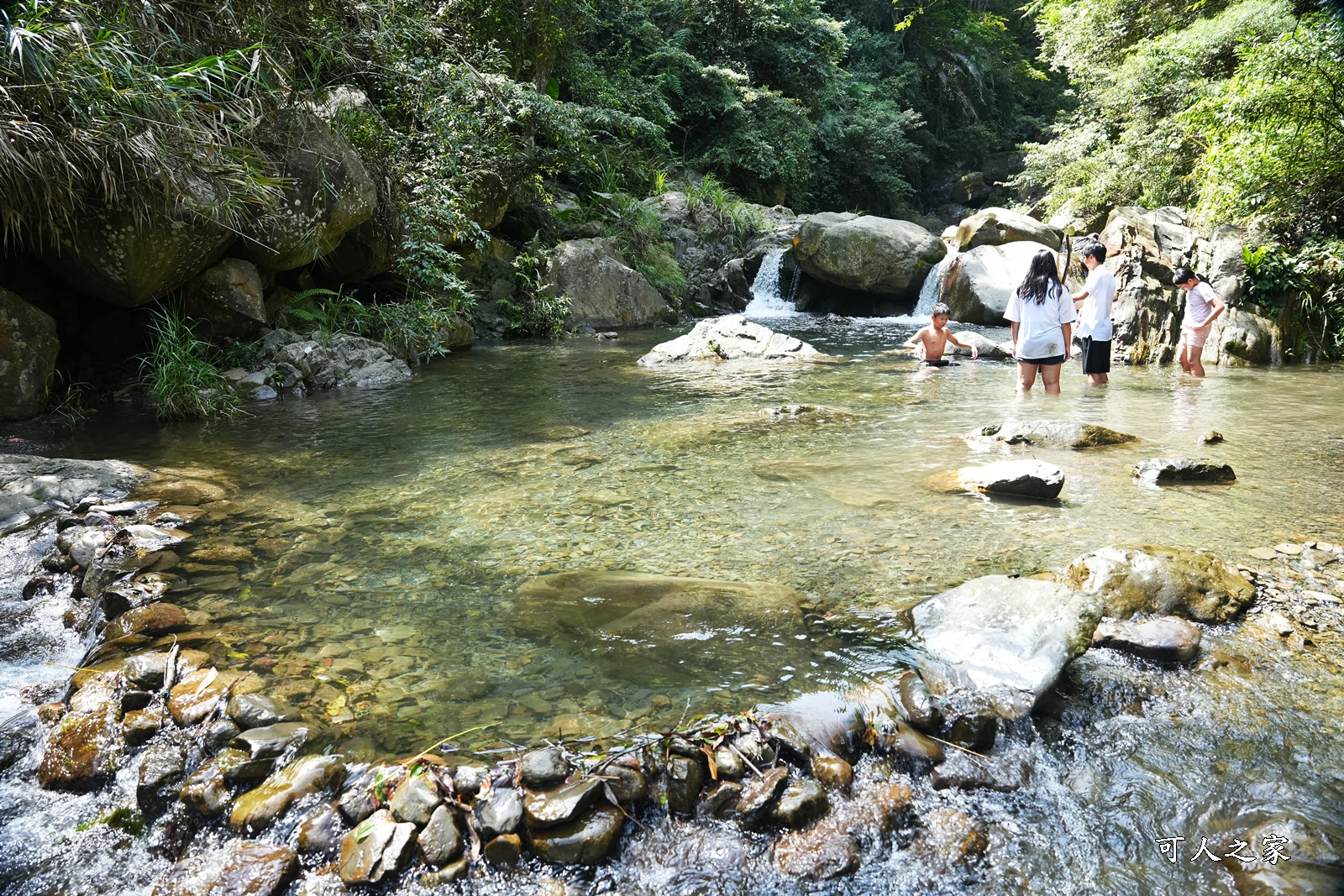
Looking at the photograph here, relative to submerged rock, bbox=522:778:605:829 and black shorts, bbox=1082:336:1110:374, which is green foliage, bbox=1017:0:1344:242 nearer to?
black shorts, bbox=1082:336:1110:374

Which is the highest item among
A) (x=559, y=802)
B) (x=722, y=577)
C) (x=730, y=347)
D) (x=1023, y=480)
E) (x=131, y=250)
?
(x=131, y=250)

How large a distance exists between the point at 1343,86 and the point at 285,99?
41.2 ft

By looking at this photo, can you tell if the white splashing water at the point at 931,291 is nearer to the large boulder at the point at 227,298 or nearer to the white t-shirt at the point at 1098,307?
the white t-shirt at the point at 1098,307

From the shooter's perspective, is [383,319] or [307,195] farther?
[383,319]

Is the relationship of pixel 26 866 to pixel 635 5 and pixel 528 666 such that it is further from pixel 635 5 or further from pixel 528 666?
pixel 635 5

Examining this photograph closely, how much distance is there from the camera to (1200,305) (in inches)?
378

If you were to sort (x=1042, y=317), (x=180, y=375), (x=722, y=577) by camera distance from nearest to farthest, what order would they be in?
(x=722, y=577) → (x=1042, y=317) → (x=180, y=375)

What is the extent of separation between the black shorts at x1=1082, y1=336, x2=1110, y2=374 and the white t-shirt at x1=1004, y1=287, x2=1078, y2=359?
4.56 feet

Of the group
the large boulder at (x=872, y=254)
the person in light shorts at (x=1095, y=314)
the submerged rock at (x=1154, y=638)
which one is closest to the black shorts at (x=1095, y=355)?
the person in light shorts at (x=1095, y=314)

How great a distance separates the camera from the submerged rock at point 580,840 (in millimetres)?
2256

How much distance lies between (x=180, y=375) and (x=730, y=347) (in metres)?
7.30

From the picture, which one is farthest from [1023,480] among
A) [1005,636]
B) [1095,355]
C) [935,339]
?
[935,339]

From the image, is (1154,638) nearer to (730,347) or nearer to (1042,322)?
(1042,322)

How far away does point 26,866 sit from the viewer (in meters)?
2.28
